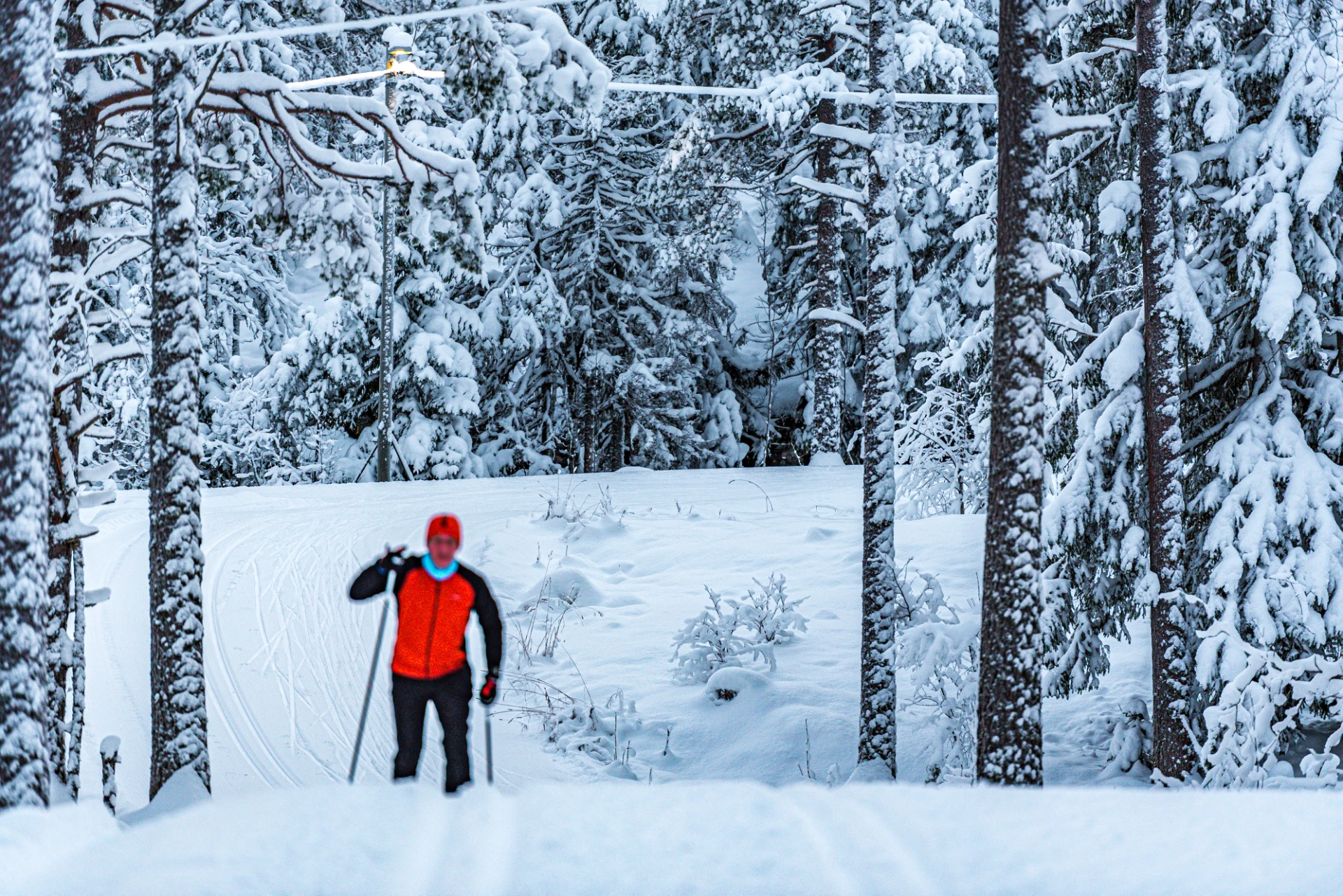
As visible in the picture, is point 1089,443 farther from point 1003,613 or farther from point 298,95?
point 298,95

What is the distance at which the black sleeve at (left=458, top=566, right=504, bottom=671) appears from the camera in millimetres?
5949

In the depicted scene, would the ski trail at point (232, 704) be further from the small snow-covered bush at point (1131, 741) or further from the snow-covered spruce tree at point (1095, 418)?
the small snow-covered bush at point (1131, 741)

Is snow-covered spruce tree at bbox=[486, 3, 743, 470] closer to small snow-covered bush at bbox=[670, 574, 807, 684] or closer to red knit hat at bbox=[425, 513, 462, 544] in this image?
small snow-covered bush at bbox=[670, 574, 807, 684]

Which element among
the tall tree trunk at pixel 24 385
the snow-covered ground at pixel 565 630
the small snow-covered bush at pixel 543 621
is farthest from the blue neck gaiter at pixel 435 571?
the small snow-covered bush at pixel 543 621

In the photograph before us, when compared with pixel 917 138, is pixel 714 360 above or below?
below

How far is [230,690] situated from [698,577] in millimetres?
6424

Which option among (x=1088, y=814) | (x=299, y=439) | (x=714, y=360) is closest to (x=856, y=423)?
(x=714, y=360)

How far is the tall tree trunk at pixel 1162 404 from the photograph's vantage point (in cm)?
929

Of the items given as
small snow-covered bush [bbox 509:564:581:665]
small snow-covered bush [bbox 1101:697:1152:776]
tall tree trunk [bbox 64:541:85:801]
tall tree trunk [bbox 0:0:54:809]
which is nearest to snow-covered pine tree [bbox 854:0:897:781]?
small snow-covered bush [bbox 1101:697:1152:776]

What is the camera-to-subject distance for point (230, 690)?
425 inches

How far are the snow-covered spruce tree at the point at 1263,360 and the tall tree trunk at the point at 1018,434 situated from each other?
1.59m

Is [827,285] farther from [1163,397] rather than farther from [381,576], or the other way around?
[381,576]

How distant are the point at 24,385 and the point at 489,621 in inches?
124

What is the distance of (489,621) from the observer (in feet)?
19.7
